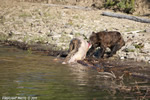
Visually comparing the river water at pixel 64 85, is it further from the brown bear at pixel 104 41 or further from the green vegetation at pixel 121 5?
the green vegetation at pixel 121 5

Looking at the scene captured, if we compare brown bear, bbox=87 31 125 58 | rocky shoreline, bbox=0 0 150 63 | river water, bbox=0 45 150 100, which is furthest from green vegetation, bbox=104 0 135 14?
river water, bbox=0 45 150 100

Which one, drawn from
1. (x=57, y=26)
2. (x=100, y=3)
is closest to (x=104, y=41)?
(x=57, y=26)

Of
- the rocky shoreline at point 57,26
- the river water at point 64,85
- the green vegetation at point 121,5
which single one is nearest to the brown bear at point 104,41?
the rocky shoreline at point 57,26

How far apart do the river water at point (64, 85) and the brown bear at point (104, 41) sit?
3018 millimetres

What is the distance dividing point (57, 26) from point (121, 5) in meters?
6.98

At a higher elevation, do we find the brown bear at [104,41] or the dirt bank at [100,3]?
the dirt bank at [100,3]

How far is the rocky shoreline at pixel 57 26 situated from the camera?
48.7ft

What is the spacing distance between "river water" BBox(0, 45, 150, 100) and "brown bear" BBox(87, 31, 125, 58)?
9.90 feet

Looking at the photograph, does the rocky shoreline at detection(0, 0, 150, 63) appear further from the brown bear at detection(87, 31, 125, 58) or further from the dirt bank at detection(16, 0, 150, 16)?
the dirt bank at detection(16, 0, 150, 16)

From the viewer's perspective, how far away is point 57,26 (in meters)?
18.0

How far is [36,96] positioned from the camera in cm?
501

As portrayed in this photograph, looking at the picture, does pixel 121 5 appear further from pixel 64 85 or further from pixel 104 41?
pixel 64 85

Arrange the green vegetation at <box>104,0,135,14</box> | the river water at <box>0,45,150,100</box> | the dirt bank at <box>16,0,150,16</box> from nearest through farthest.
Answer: the river water at <box>0,45,150,100</box> → the green vegetation at <box>104,0,135,14</box> → the dirt bank at <box>16,0,150,16</box>

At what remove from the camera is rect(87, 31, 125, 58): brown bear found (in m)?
11.2
